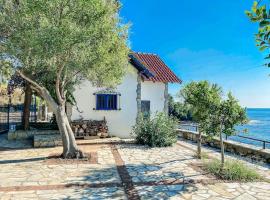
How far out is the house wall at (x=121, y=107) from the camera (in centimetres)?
1973

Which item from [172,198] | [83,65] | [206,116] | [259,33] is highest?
[83,65]

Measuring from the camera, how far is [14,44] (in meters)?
11.5

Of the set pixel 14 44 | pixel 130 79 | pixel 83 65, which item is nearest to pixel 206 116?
pixel 83 65

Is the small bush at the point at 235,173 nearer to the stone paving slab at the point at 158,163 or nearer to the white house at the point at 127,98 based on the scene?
the stone paving slab at the point at 158,163

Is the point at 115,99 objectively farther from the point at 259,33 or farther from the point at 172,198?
the point at 259,33

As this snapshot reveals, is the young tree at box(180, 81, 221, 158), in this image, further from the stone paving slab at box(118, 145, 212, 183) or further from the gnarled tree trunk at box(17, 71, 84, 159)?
the gnarled tree trunk at box(17, 71, 84, 159)

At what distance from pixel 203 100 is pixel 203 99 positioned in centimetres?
4

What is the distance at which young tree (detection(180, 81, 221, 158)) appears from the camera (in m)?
11.6

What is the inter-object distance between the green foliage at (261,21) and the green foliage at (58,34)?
325 inches

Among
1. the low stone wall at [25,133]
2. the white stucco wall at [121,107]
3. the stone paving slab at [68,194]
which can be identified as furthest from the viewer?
the white stucco wall at [121,107]

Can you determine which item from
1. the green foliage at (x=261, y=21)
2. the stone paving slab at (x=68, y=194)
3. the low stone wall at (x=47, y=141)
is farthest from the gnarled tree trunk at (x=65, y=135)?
the green foliage at (x=261, y=21)

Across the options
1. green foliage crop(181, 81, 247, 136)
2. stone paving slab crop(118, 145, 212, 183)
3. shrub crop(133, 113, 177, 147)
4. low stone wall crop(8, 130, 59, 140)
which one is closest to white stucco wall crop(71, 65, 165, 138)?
low stone wall crop(8, 130, 59, 140)

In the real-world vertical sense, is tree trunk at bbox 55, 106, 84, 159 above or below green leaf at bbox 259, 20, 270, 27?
below

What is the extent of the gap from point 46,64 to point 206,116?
652cm
